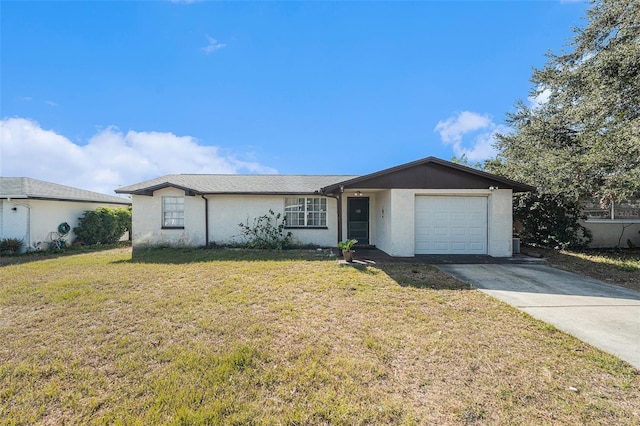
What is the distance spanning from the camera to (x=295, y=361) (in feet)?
10.6

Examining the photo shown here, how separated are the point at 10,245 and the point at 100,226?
347 centimetres

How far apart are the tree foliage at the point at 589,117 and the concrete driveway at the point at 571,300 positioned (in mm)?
3598

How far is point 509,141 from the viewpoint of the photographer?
12.3m

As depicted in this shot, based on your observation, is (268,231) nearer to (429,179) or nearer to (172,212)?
(172,212)

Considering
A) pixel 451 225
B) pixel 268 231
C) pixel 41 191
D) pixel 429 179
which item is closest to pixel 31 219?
pixel 41 191

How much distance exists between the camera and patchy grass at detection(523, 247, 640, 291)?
23.8 feet

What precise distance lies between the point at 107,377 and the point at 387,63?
13285 millimetres

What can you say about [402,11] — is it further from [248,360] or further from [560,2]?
[248,360]

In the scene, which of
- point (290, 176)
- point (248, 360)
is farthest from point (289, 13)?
point (248, 360)

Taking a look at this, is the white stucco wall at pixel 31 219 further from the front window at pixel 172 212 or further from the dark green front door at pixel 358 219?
the dark green front door at pixel 358 219

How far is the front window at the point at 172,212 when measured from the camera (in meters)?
12.1

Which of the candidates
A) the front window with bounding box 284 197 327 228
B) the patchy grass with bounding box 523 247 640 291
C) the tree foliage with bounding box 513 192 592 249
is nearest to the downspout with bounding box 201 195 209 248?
the front window with bounding box 284 197 327 228

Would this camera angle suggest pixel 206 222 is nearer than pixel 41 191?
Yes

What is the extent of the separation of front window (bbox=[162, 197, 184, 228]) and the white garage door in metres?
10.2
